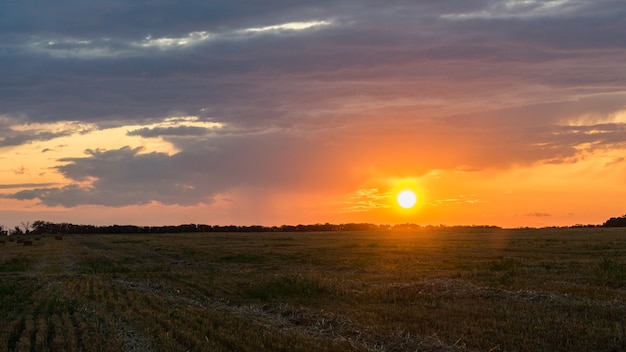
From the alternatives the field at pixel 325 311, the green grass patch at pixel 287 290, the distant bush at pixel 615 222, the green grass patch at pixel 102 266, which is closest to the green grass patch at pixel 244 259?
the green grass patch at pixel 102 266

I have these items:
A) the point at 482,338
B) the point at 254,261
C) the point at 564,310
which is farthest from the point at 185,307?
the point at 254,261

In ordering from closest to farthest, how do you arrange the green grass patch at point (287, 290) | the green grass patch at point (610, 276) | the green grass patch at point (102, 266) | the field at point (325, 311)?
the field at point (325, 311) < the green grass patch at point (287, 290) < the green grass patch at point (610, 276) < the green grass patch at point (102, 266)

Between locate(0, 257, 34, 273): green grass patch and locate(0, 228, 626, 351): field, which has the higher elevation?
locate(0, 257, 34, 273): green grass patch

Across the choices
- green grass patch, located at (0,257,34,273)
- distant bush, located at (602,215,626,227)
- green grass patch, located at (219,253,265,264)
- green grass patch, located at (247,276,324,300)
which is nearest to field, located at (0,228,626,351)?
green grass patch, located at (247,276,324,300)

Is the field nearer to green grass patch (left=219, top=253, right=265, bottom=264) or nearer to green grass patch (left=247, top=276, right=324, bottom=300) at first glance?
green grass patch (left=247, top=276, right=324, bottom=300)

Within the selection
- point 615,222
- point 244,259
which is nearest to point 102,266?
point 244,259

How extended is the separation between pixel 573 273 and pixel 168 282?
18431mm

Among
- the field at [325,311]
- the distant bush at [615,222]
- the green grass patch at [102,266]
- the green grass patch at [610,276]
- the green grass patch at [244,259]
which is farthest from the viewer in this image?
the distant bush at [615,222]

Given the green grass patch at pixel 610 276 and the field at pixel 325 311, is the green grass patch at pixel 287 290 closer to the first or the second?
the field at pixel 325 311

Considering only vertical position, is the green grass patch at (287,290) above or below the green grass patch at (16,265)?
below

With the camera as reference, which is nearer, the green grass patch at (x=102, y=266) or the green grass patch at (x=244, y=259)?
the green grass patch at (x=102, y=266)

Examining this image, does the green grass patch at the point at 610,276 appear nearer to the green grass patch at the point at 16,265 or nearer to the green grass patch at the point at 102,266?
the green grass patch at the point at 102,266

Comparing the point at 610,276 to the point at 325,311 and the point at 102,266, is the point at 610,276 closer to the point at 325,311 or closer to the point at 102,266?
the point at 325,311

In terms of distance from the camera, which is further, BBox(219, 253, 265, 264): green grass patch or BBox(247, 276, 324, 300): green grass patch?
BBox(219, 253, 265, 264): green grass patch
